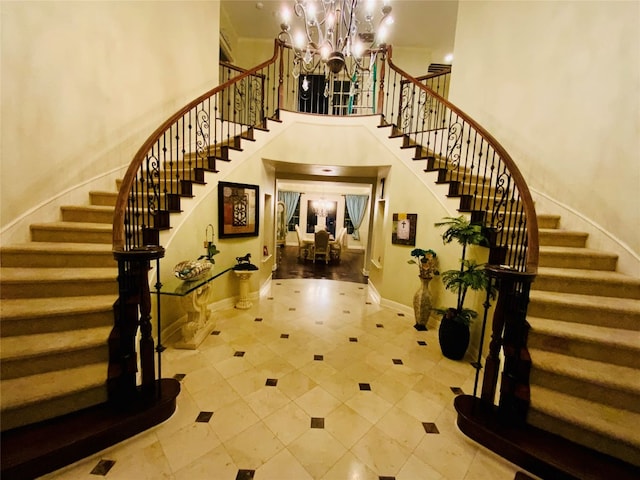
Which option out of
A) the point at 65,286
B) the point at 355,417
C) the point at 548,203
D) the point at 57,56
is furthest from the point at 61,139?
the point at 548,203

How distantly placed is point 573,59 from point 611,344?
3.32 meters

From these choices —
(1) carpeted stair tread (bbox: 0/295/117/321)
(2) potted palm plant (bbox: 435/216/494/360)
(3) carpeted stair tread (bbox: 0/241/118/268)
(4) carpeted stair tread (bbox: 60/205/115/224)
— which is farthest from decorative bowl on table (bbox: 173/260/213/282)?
(2) potted palm plant (bbox: 435/216/494/360)

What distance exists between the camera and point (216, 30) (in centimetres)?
483

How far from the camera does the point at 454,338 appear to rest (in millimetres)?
2893

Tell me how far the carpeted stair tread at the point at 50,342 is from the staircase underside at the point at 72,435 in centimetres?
42

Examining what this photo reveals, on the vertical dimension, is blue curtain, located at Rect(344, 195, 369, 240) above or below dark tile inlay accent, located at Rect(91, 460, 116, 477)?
above

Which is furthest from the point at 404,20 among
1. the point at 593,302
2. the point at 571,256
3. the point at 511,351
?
the point at 511,351

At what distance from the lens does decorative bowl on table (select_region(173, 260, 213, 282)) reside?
281 cm

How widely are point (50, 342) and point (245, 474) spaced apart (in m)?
1.60

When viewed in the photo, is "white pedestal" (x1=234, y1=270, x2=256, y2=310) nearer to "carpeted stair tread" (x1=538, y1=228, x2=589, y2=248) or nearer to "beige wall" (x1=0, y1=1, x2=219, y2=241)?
"beige wall" (x1=0, y1=1, x2=219, y2=241)

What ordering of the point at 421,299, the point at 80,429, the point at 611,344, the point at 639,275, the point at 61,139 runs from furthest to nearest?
the point at 421,299
the point at 61,139
the point at 639,275
the point at 611,344
the point at 80,429

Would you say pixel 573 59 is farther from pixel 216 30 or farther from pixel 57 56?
pixel 57 56

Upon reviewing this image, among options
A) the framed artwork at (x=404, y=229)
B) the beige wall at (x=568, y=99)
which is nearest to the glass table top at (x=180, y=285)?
the framed artwork at (x=404, y=229)

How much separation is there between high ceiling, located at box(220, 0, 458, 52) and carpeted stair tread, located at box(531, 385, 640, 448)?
6.32m
